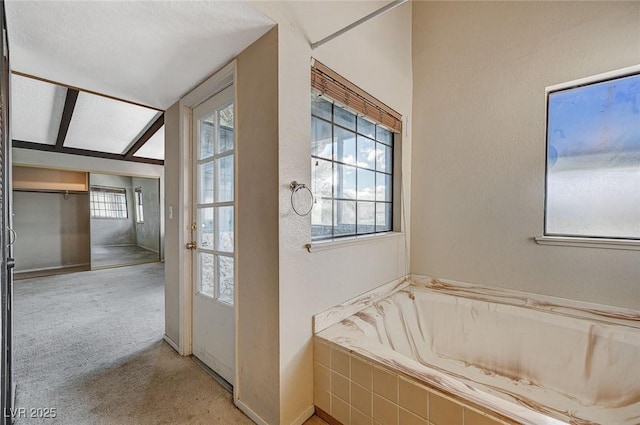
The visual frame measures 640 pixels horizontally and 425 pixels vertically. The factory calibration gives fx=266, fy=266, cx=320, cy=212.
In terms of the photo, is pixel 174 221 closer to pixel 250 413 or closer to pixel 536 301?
pixel 250 413

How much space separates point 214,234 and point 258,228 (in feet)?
2.04

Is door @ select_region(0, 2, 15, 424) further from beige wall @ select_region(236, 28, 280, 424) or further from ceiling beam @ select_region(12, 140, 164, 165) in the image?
ceiling beam @ select_region(12, 140, 164, 165)

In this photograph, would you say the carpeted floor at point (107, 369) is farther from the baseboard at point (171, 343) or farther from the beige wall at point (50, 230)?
the beige wall at point (50, 230)

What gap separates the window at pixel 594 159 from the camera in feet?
5.57

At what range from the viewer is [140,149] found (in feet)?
16.3

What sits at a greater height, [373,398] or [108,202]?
[108,202]

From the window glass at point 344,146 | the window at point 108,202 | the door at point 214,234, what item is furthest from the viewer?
the window at point 108,202

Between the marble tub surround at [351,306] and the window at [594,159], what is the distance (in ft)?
4.01

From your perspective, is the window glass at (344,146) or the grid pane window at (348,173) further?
the window glass at (344,146)

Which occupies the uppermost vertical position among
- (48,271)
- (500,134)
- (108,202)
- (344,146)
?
(500,134)

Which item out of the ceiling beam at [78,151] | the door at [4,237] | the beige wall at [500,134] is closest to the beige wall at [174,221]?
the door at [4,237]

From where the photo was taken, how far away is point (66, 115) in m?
3.33

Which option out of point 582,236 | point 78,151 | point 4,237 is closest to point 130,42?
point 4,237

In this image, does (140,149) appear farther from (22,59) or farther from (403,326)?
(403,326)
